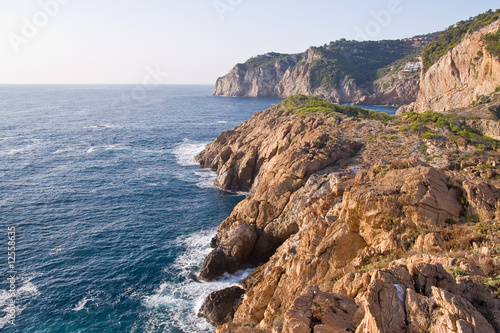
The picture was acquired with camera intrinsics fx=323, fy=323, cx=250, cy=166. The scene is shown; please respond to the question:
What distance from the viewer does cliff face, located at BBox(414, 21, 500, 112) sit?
78.2 m

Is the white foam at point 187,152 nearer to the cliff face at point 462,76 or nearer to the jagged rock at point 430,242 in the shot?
the jagged rock at point 430,242

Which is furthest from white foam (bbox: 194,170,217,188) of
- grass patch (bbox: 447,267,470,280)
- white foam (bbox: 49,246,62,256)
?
grass patch (bbox: 447,267,470,280)

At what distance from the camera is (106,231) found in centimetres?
4809

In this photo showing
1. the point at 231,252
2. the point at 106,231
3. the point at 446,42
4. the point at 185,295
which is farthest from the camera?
the point at 446,42

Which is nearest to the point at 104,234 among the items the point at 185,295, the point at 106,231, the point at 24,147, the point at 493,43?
the point at 106,231

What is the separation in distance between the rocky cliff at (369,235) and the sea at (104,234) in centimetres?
521

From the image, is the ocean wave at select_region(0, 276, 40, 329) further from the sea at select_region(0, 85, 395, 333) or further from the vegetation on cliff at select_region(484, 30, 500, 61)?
the vegetation on cliff at select_region(484, 30, 500, 61)

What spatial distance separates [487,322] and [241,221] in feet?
110

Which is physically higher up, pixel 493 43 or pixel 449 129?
pixel 493 43

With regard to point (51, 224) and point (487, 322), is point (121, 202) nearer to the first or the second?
point (51, 224)

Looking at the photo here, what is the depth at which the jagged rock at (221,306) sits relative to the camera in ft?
104

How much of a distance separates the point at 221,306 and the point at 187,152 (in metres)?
64.5

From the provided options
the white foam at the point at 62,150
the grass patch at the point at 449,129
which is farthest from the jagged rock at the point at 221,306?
the white foam at the point at 62,150

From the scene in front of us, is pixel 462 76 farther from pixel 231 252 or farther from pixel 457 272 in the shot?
pixel 457 272
